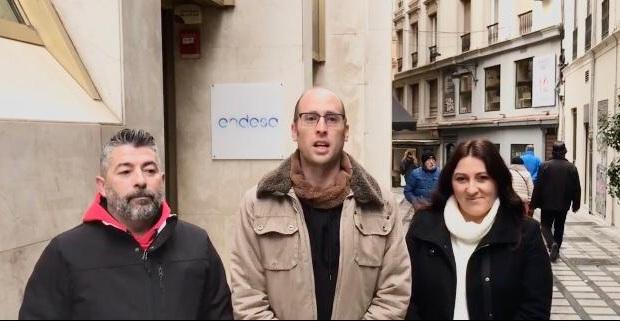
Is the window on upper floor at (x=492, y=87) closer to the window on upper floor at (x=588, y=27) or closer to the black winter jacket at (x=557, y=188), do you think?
the window on upper floor at (x=588, y=27)

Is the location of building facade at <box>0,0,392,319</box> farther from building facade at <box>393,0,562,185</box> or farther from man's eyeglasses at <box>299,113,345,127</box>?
building facade at <box>393,0,562,185</box>

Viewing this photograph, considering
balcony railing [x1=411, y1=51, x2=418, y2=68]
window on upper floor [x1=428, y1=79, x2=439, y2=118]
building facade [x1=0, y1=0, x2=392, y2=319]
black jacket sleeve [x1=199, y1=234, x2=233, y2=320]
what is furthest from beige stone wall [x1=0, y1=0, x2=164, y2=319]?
balcony railing [x1=411, y1=51, x2=418, y2=68]

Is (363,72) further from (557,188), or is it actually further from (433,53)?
(433,53)

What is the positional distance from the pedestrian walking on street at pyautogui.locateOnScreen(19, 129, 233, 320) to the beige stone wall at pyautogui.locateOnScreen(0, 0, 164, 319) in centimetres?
172

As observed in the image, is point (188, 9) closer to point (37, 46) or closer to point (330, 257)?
point (37, 46)

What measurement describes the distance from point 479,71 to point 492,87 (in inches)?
52.1

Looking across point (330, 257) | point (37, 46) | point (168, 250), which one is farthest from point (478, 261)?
point (37, 46)

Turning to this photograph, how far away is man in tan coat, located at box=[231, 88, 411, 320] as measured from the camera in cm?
262

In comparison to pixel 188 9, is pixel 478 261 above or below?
below

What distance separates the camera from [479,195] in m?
2.71

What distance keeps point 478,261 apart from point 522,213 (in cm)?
31

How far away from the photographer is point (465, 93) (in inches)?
1305

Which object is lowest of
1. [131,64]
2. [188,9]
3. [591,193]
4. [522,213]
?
[591,193]

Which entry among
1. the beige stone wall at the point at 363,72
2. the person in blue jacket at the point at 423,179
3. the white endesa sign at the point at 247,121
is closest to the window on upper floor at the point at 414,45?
the beige stone wall at the point at 363,72
